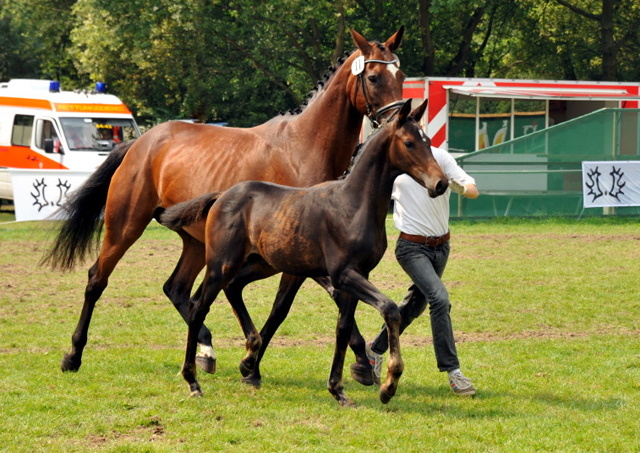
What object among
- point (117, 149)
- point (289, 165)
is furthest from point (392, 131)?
point (117, 149)

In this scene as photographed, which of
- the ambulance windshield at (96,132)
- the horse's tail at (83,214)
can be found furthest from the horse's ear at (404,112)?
the ambulance windshield at (96,132)

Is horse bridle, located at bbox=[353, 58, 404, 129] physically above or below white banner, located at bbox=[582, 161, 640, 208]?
above

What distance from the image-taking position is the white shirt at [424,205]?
235 inches

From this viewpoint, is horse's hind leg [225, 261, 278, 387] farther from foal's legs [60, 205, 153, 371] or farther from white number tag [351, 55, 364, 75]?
white number tag [351, 55, 364, 75]

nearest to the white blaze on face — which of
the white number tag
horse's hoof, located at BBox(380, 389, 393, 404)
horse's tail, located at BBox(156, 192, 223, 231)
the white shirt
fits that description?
the white number tag

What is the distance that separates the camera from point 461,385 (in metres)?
5.90

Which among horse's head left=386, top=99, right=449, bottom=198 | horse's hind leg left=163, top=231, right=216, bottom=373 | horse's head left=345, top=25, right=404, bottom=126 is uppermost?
horse's head left=345, top=25, right=404, bottom=126

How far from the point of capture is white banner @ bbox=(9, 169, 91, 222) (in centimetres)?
1605

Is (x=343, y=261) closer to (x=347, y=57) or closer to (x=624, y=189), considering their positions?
(x=347, y=57)

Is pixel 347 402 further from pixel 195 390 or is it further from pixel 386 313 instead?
pixel 195 390

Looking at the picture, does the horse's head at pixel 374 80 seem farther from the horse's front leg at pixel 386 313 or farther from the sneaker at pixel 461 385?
the sneaker at pixel 461 385

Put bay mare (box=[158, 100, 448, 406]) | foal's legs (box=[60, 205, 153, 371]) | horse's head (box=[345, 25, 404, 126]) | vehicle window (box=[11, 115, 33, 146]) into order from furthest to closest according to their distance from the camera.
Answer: vehicle window (box=[11, 115, 33, 146]) → foal's legs (box=[60, 205, 153, 371]) → horse's head (box=[345, 25, 404, 126]) → bay mare (box=[158, 100, 448, 406])

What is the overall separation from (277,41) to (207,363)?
19.7 m

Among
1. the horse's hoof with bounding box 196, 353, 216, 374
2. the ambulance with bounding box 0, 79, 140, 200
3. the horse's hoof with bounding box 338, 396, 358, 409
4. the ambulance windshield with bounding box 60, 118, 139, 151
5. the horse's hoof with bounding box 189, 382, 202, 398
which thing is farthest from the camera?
the ambulance windshield with bounding box 60, 118, 139, 151
